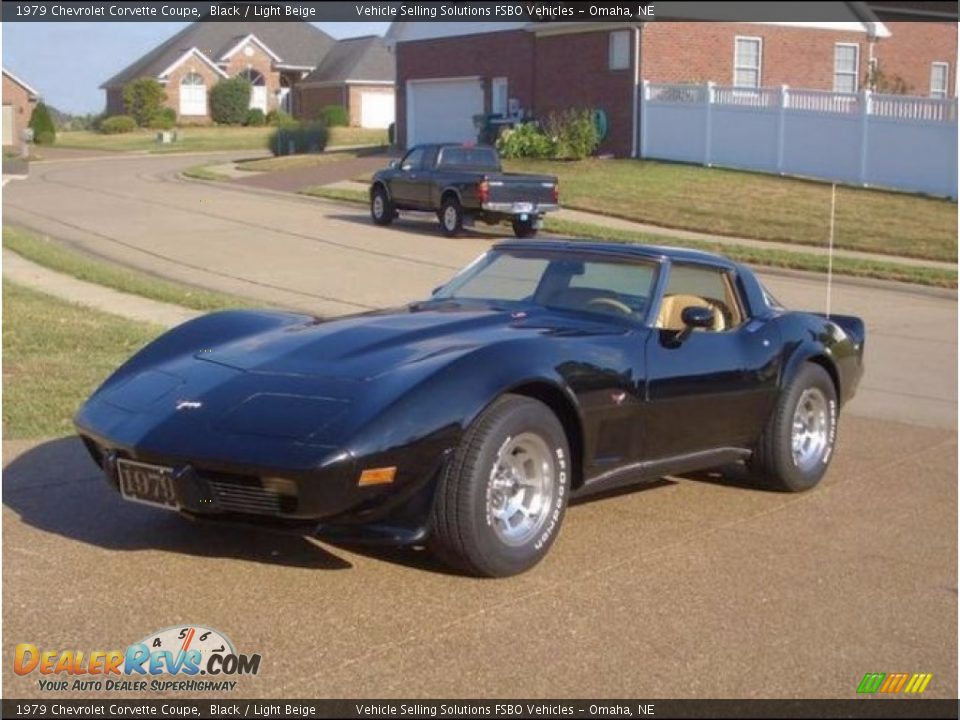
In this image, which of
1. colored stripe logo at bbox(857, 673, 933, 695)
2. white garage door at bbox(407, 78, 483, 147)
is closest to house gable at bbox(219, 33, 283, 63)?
white garage door at bbox(407, 78, 483, 147)

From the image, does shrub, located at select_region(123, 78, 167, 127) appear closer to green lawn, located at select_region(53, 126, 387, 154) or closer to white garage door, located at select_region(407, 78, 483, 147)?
green lawn, located at select_region(53, 126, 387, 154)

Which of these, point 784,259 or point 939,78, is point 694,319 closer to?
point 784,259

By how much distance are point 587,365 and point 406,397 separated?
1.02 meters

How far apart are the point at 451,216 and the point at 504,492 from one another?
18958mm

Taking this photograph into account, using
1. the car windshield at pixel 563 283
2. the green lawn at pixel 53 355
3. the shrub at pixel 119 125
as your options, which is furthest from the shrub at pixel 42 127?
the car windshield at pixel 563 283

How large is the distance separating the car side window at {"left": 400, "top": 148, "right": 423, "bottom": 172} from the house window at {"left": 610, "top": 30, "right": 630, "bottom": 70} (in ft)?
39.3

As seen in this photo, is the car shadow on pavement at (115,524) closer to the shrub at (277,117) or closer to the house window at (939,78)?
the house window at (939,78)

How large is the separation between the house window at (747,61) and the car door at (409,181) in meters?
14.8

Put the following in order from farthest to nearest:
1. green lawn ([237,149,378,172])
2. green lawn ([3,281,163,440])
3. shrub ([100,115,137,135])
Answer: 1. shrub ([100,115,137,135])
2. green lawn ([237,149,378,172])
3. green lawn ([3,281,163,440])

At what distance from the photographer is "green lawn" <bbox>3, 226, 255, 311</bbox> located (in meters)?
14.4

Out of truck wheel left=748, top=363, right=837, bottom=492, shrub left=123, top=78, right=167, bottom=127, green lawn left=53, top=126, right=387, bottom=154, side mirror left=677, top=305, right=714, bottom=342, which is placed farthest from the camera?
shrub left=123, top=78, right=167, bottom=127

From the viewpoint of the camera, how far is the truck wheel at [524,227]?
2417cm

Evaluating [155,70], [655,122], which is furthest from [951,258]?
[155,70]

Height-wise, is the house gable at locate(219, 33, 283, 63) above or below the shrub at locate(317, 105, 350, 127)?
above
